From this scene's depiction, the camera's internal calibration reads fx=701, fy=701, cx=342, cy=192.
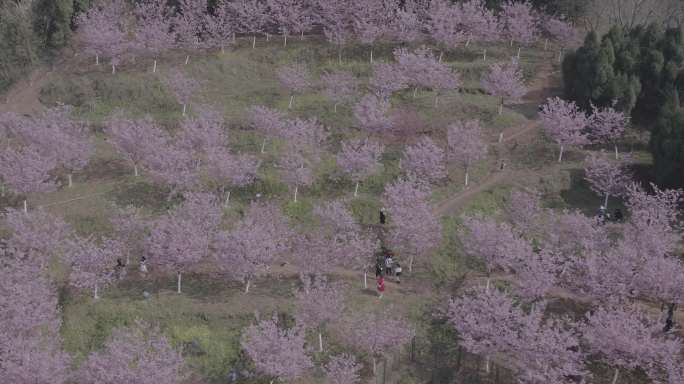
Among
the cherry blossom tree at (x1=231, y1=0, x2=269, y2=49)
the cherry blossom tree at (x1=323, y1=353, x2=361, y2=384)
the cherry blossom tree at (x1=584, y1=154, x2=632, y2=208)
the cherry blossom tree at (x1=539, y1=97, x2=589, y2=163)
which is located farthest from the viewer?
the cherry blossom tree at (x1=231, y1=0, x2=269, y2=49)

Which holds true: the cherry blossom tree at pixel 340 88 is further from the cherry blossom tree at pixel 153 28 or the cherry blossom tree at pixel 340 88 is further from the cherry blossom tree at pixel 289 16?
the cherry blossom tree at pixel 153 28

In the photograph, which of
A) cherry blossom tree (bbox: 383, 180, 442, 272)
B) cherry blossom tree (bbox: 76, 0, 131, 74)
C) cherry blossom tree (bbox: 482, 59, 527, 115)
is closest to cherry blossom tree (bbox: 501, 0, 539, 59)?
cherry blossom tree (bbox: 482, 59, 527, 115)

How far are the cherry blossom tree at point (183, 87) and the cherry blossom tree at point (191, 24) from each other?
7987 millimetres

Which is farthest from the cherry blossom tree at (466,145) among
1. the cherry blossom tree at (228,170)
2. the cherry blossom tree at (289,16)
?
the cherry blossom tree at (289,16)

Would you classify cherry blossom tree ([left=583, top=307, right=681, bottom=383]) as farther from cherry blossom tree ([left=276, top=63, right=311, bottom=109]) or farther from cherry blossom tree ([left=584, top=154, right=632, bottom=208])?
cherry blossom tree ([left=276, top=63, right=311, bottom=109])

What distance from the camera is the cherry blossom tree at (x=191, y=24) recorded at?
86.8 m

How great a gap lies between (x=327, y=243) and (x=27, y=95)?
154 ft

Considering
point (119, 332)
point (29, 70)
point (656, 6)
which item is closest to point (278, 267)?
point (119, 332)

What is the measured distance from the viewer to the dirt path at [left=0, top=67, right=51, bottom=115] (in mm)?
80500

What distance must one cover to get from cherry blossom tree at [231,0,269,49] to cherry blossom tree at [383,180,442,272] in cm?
3709

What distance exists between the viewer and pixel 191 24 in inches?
3455

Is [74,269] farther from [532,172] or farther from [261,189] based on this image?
[532,172]

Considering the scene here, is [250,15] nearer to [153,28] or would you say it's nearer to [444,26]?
[153,28]

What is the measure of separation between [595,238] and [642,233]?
3.49m
